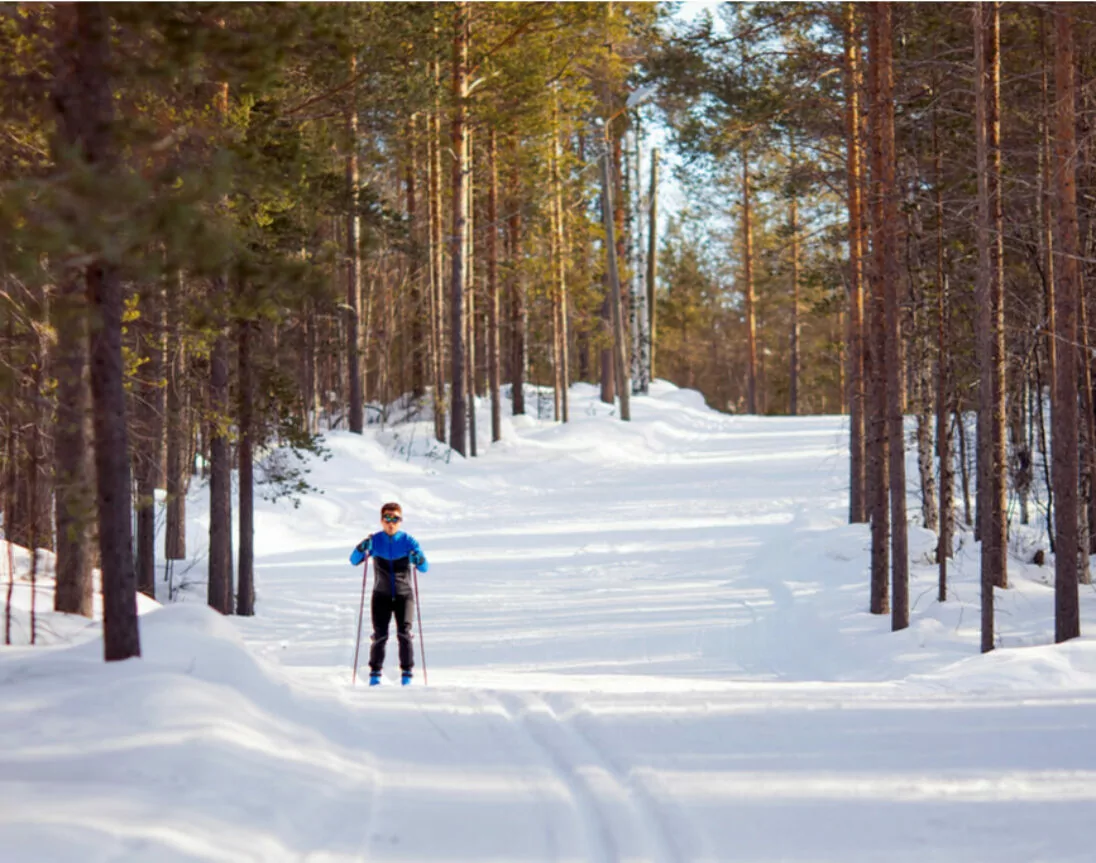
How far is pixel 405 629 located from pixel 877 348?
23.0ft

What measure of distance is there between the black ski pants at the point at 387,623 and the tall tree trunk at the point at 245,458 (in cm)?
410

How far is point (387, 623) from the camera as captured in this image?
476 inches

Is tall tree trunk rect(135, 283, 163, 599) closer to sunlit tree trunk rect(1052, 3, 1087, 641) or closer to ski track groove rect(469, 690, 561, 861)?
ski track groove rect(469, 690, 561, 861)

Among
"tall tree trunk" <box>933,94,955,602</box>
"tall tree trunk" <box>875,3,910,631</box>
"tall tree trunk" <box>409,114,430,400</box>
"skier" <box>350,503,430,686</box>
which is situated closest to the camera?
"skier" <box>350,503,430,686</box>

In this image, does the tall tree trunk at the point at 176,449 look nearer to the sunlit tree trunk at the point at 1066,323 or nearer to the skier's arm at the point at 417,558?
the skier's arm at the point at 417,558

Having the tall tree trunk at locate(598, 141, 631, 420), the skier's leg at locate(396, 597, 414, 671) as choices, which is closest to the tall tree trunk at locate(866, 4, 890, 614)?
the skier's leg at locate(396, 597, 414, 671)

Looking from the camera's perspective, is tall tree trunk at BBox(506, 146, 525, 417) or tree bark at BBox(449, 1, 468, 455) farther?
tall tree trunk at BBox(506, 146, 525, 417)

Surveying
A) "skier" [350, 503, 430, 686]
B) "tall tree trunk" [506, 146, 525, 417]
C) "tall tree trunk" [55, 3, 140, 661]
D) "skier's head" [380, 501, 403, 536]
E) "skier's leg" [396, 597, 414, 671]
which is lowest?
"skier's leg" [396, 597, 414, 671]

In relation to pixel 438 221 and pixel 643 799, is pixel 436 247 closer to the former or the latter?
pixel 438 221

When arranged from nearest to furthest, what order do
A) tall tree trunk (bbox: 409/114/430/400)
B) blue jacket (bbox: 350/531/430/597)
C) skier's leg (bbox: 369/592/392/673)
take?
1. skier's leg (bbox: 369/592/392/673)
2. blue jacket (bbox: 350/531/430/597)
3. tall tree trunk (bbox: 409/114/430/400)

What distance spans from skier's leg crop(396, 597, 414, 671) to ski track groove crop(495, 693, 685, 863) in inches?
137

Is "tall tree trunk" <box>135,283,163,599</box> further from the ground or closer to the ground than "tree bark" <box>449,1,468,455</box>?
closer to the ground

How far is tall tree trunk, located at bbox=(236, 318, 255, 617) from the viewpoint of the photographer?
1530 cm

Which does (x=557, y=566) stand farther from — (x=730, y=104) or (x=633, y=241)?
(x=633, y=241)
